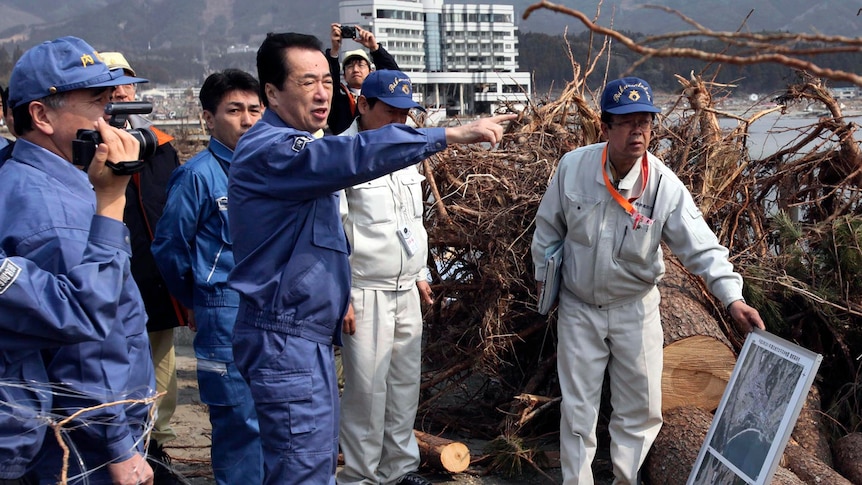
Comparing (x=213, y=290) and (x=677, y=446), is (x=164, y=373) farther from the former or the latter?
(x=677, y=446)

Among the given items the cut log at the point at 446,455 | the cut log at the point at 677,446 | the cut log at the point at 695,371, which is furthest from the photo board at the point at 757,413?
the cut log at the point at 446,455

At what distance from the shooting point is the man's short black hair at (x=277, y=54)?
9.64ft

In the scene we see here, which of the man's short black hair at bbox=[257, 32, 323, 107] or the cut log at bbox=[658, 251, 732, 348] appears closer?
the man's short black hair at bbox=[257, 32, 323, 107]

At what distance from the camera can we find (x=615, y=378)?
4.18 metres

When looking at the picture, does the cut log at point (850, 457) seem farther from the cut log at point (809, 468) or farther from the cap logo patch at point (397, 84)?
the cap logo patch at point (397, 84)

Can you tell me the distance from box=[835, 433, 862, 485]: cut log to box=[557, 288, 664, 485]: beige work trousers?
3.42 ft

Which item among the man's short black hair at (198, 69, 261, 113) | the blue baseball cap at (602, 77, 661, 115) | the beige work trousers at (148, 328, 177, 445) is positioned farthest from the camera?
the beige work trousers at (148, 328, 177, 445)

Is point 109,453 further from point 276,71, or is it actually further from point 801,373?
point 801,373

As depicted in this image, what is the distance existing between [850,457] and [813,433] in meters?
0.24

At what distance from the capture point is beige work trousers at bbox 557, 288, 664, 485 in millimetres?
4082

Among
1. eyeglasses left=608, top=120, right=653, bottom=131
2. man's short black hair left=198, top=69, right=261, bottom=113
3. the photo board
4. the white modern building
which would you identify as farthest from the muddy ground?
the white modern building

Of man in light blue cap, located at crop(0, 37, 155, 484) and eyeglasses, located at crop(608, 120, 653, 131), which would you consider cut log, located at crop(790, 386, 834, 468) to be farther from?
man in light blue cap, located at crop(0, 37, 155, 484)

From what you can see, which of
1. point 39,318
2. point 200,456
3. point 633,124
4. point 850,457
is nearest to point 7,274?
point 39,318

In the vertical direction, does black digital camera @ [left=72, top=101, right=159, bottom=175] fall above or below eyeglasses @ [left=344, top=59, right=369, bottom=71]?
below
